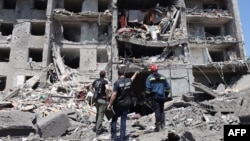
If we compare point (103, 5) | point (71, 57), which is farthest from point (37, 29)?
point (103, 5)

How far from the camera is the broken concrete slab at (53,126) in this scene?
952 cm

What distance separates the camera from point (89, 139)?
30.0 ft

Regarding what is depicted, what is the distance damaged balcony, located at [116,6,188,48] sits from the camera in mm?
23891

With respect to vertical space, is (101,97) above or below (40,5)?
below

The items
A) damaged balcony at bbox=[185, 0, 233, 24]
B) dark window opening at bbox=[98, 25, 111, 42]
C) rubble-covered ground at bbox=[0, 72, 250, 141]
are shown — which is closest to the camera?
rubble-covered ground at bbox=[0, 72, 250, 141]

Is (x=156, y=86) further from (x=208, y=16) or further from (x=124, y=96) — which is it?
(x=208, y=16)

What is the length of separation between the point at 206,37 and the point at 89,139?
21.9 meters

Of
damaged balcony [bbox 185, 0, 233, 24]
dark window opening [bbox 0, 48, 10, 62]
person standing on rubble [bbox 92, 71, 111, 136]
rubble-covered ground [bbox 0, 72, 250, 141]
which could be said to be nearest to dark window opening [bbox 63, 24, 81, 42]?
dark window opening [bbox 0, 48, 10, 62]

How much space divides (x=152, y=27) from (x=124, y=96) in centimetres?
1723

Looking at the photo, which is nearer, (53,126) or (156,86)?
(156,86)

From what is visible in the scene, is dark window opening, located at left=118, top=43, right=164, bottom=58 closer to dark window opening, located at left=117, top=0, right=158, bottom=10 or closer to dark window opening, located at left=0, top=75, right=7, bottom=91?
dark window opening, located at left=117, top=0, right=158, bottom=10

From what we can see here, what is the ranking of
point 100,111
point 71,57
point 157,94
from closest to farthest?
point 157,94 → point 100,111 → point 71,57

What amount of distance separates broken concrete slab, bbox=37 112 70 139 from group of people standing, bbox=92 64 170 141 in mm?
1230

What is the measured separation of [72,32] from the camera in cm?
2772
